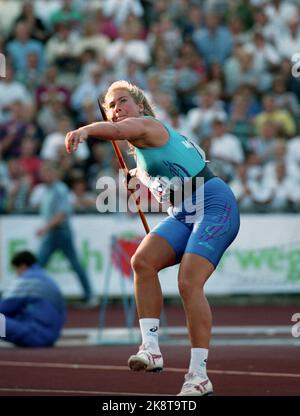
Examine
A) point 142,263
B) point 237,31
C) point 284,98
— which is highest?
point 237,31

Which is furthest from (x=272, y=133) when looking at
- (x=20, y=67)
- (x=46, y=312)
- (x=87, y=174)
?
(x=46, y=312)

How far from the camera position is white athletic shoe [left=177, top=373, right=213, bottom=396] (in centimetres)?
809

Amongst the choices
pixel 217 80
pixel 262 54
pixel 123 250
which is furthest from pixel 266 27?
pixel 123 250

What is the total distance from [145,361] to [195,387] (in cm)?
43

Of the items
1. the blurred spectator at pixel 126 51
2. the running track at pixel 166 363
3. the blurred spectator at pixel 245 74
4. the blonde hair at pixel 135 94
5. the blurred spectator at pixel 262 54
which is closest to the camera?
the blonde hair at pixel 135 94

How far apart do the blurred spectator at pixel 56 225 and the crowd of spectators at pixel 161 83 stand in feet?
2.28

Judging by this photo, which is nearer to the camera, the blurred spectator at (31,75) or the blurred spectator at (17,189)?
the blurred spectator at (17,189)

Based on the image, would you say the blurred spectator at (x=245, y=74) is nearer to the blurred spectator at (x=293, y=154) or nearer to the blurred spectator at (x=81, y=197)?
the blurred spectator at (x=293, y=154)

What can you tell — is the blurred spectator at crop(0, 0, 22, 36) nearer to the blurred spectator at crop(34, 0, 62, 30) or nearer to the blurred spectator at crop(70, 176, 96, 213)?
the blurred spectator at crop(34, 0, 62, 30)

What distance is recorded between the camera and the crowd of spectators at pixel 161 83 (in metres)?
19.2

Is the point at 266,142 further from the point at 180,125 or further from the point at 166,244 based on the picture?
the point at 166,244

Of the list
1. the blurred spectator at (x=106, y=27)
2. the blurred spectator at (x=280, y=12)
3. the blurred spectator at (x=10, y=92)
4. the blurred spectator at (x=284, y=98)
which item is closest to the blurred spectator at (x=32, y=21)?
the blurred spectator at (x=106, y=27)

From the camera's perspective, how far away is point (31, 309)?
43.8 feet
